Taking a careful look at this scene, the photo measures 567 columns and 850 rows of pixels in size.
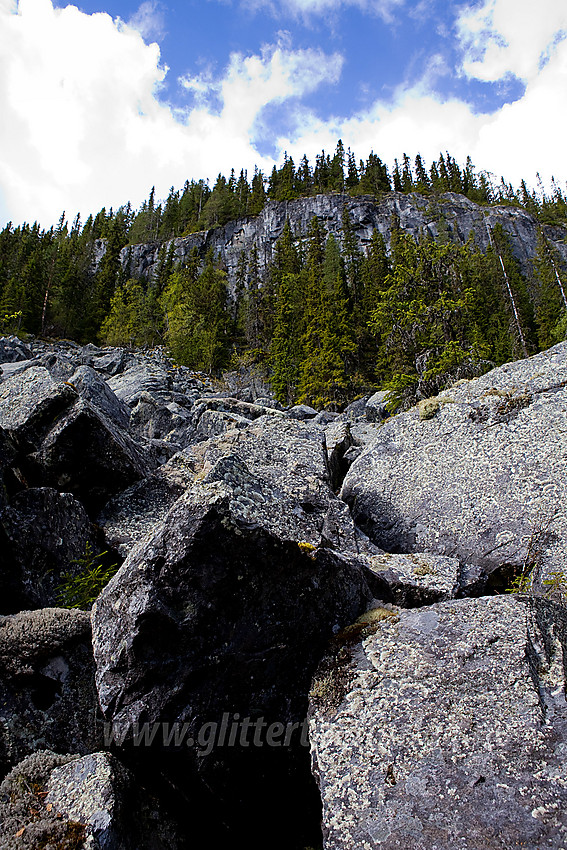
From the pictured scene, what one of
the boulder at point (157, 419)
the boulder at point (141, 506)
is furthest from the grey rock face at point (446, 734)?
the boulder at point (157, 419)

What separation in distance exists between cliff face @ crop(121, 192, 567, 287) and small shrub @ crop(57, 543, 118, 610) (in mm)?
112584

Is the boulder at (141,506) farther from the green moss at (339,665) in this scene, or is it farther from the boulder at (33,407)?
the green moss at (339,665)

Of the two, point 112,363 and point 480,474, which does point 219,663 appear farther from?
point 112,363

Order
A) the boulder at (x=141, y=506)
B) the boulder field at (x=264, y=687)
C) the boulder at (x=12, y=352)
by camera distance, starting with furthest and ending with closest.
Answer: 1. the boulder at (x=12, y=352)
2. the boulder at (x=141, y=506)
3. the boulder field at (x=264, y=687)

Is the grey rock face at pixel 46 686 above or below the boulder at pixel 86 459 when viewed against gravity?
below

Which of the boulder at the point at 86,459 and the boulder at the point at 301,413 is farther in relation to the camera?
the boulder at the point at 301,413

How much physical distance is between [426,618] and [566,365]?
7141 millimetres

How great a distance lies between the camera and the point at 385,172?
139 meters

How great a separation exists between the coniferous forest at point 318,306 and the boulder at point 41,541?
14.5m

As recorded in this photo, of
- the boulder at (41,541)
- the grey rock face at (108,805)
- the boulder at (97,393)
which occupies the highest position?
the boulder at (97,393)

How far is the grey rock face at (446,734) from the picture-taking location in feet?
10.8

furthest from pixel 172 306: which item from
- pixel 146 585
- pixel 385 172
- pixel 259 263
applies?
pixel 385 172

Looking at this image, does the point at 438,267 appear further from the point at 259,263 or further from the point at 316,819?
the point at 259,263

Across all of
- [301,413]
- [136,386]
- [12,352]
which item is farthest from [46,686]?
[12,352]
